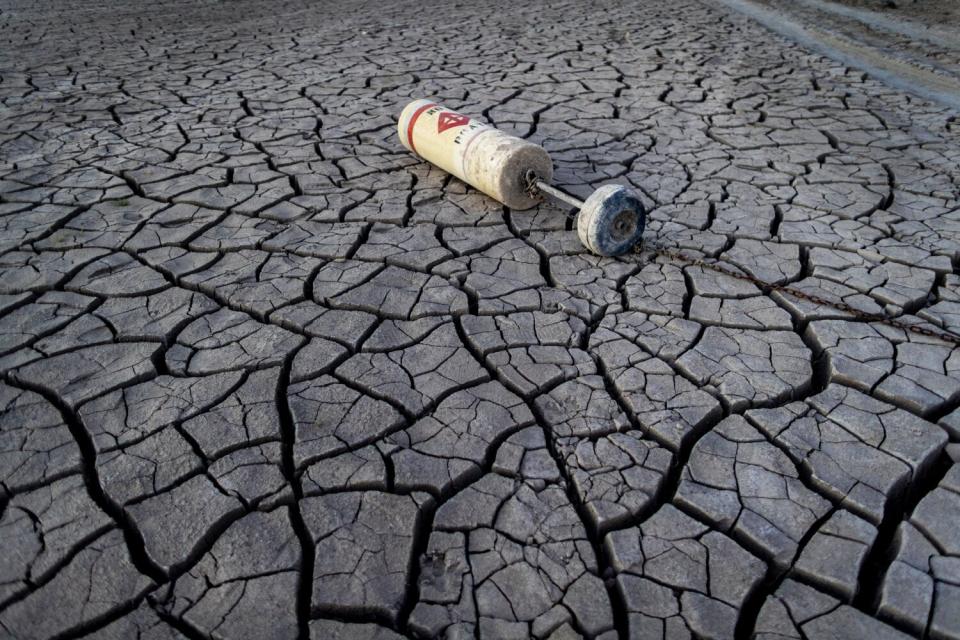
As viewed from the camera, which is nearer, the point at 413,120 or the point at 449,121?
the point at 449,121

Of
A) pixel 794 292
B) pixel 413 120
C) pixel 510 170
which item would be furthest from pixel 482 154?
pixel 794 292

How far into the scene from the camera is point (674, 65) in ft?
19.6

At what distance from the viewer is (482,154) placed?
3307mm

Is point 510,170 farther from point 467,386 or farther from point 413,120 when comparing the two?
point 467,386

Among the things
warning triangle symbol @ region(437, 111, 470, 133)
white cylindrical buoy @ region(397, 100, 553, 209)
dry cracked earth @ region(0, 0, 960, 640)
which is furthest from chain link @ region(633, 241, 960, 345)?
warning triangle symbol @ region(437, 111, 470, 133)

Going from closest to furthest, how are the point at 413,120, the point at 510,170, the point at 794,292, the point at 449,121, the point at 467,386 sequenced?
the point at 467,386 < the point at 794,292 < the point at 510,170 < the point at 449,121 < the point at 413,120

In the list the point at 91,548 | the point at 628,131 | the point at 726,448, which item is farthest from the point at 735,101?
the point at 91,548

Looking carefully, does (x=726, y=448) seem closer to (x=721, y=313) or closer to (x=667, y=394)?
(x=667, y=394)

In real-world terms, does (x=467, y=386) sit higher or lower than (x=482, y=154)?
lower

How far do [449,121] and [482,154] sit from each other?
39 cm

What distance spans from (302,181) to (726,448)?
8.75 feet

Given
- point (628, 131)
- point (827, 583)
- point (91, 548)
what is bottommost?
point (91, 548)

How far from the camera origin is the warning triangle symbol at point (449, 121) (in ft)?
11.6

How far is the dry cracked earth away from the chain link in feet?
0.13
